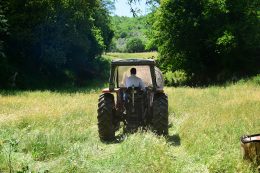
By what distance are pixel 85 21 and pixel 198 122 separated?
27.3m

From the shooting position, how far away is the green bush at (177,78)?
3328 cm

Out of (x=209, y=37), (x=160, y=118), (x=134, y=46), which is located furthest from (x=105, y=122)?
(x=134, y=46)

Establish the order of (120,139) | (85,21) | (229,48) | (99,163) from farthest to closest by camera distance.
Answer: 1. (85,21)
2. (229,48)
3. (120,139)
4. (99,163)

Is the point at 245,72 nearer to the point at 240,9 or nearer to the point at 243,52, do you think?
the point at 243,52

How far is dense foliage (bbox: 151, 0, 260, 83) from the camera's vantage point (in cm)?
3022

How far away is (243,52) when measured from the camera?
1239 inches

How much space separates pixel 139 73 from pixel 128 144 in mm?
7522

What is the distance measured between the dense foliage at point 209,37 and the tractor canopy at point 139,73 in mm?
14758

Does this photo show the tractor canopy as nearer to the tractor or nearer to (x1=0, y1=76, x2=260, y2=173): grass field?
the tractor

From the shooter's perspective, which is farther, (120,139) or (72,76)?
(72,76)

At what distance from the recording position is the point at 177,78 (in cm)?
3544

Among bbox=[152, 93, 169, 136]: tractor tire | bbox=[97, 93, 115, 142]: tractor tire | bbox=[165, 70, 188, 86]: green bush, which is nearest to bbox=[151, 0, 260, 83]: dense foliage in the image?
bbox=[165, 70, 188, 86]: green bush

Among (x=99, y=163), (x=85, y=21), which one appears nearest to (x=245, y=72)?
(x=85, y=21)

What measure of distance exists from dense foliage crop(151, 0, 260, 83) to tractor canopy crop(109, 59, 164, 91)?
14758 mm
